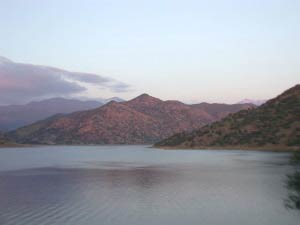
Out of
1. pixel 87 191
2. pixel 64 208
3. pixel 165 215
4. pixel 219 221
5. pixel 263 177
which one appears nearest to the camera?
pixel 219 221

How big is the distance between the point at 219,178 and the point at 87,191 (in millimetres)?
26998

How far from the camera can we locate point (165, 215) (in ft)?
143

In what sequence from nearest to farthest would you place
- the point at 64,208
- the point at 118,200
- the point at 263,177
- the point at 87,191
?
1. the point at 64,208
2. the point at 118,200
3. the point at 87,191
4. the point at 263,177

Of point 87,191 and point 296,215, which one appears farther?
point 87,191

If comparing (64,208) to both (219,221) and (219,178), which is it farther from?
(219,178)

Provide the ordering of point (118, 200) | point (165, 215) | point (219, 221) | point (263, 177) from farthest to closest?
point (263, 177) → point (118, 200) → point (165, 215) → point (219, 221)

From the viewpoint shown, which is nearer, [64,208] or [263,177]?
[64,208]

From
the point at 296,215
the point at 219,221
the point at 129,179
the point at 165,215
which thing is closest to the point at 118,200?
the point at 165,215

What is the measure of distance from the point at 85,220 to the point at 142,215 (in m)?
5.76

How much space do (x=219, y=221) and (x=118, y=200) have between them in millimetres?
17202

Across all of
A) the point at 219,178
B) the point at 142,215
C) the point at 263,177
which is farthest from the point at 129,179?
the point at 142,215

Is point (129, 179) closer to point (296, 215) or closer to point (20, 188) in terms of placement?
point (20, 188)

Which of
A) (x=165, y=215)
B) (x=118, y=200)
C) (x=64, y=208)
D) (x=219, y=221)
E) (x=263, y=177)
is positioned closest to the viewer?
(x=219, y=221)

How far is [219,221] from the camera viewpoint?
132ft
